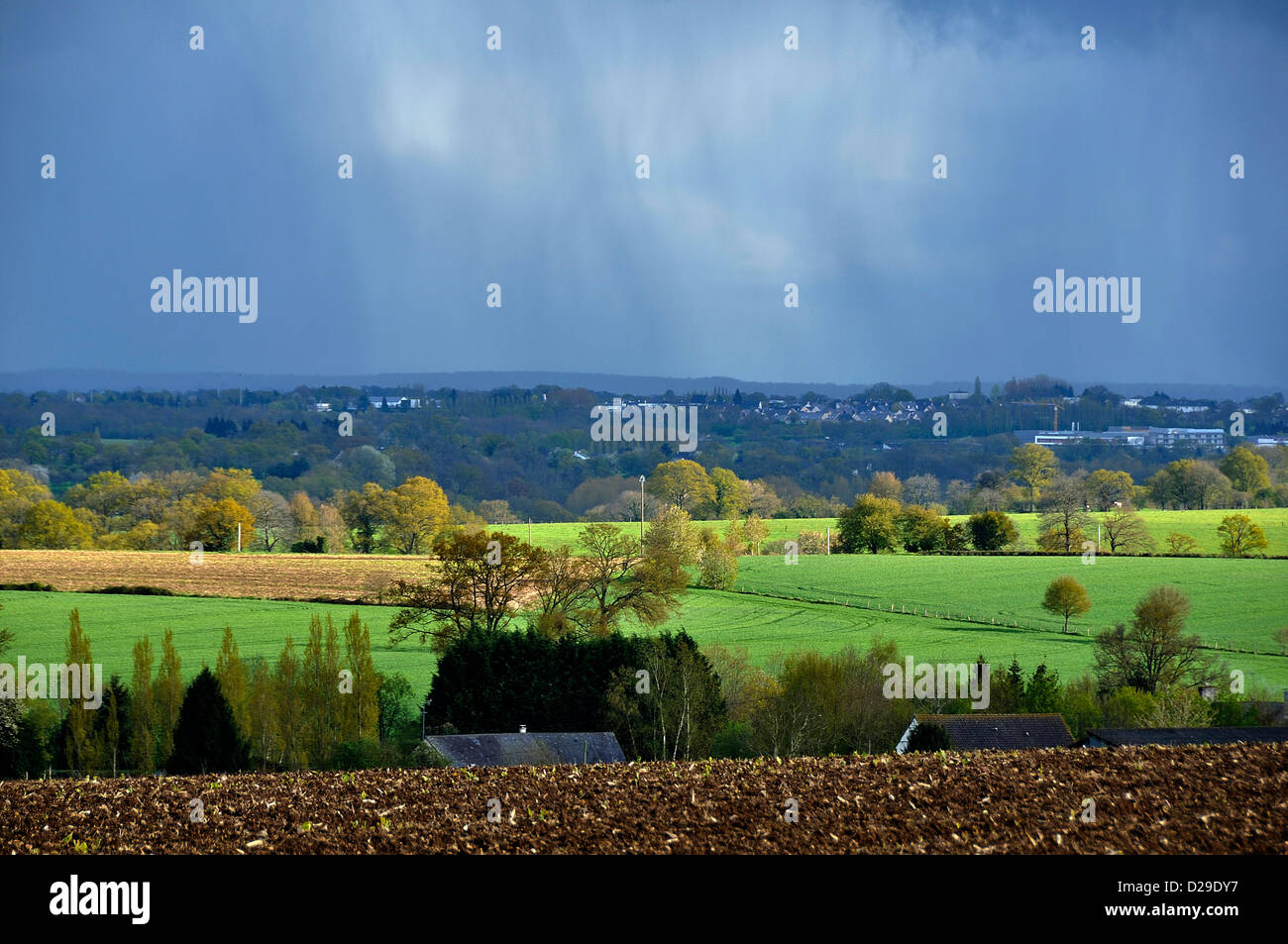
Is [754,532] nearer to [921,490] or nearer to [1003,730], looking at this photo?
[921,490]

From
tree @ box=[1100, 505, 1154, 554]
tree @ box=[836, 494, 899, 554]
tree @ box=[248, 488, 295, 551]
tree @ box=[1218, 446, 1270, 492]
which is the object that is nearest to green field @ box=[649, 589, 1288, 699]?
tree @ box=[836, 494, 899, 554]

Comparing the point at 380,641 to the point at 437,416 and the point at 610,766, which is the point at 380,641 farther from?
the point at 437,416

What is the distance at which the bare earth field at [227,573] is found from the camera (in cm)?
3953

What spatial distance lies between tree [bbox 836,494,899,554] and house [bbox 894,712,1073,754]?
96.6 feet

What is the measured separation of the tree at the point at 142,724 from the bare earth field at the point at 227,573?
1205 centimetres

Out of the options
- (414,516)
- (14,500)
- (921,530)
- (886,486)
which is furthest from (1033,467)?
(14,500)

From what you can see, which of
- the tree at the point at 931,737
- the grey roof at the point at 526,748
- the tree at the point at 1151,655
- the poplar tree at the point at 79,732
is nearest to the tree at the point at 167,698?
the poplar tree at the point at 79,732

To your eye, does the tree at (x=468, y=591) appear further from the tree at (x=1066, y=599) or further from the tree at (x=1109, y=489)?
the tree at (x=1109, y=489)

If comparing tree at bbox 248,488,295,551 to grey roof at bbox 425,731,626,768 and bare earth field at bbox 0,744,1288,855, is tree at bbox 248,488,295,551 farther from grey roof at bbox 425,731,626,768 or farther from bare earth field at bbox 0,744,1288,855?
bare earth field at bbox 0,744,1288,855

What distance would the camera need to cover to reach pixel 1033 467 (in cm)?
5638

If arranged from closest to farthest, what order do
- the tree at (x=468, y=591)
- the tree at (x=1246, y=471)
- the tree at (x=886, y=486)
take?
the tree at (x=468, y=591) → the tree at (x=1246, y=471) → the tree at (x=886, y=486)

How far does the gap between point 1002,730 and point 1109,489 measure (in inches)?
1452
